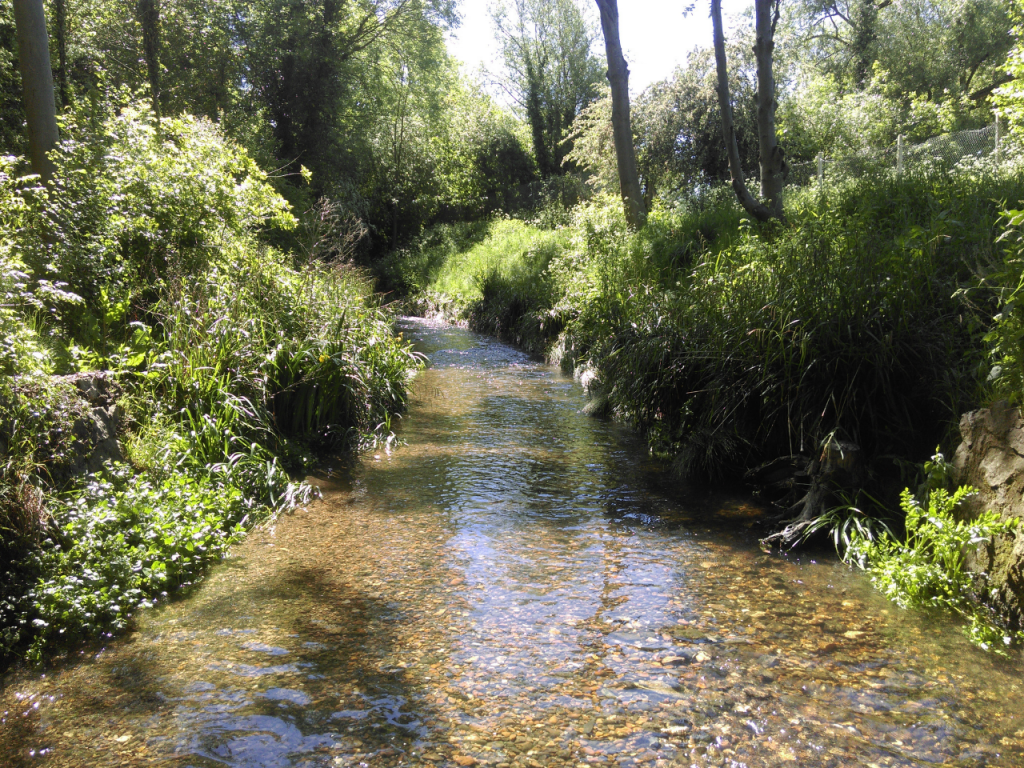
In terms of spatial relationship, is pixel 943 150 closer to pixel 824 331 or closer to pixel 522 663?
pixel 824 331

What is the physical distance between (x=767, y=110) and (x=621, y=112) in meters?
4.96

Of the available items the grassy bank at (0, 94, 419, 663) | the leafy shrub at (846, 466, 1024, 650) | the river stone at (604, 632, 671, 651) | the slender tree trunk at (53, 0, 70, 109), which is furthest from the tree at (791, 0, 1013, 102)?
the river stone at (604, 632, 671, 651)

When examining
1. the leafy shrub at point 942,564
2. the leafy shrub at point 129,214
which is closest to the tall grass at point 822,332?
the leafy shrub at point 942,564

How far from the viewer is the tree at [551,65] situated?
32.2 metres

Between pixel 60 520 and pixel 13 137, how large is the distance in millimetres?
11299

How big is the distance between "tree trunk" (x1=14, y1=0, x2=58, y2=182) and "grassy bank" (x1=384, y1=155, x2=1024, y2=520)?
6373mm

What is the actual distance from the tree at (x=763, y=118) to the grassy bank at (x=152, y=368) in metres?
5.42

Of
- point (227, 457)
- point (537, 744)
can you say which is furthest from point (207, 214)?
point (537, 744)

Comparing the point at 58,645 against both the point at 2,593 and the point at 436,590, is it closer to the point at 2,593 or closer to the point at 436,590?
the point at 2,593

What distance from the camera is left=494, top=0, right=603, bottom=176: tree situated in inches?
1267

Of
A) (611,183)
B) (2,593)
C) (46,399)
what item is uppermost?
(611,183)

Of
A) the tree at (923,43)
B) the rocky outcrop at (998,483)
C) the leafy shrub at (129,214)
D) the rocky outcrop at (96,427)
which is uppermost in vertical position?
the tree at (923,43)

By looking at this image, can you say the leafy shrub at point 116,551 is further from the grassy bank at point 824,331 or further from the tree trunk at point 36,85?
the tree trunk at point 36,85

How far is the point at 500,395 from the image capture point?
9375 mm
